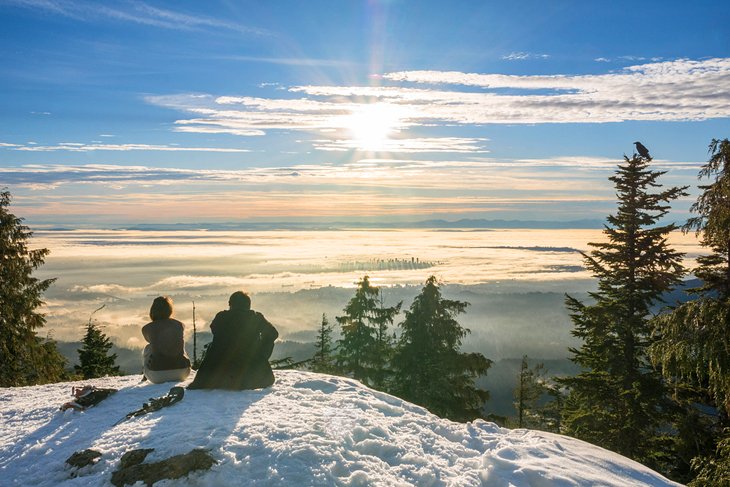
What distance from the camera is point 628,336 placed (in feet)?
62.5

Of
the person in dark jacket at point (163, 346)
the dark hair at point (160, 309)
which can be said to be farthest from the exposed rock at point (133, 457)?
the dark hair at point (160, 309)

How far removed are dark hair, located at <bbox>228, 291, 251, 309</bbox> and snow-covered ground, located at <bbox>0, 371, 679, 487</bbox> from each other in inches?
74.3

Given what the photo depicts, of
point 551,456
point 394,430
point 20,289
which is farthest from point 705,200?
point 20,289

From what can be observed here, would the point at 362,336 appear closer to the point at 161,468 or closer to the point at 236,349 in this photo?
the point at 236,349

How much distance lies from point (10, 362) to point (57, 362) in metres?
4.02

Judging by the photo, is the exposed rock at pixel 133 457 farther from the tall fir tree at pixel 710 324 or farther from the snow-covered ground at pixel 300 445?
the tall fir tree at pixel 710 324

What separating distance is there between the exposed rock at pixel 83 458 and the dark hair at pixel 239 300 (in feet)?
13.5

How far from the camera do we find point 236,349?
34.8 ft

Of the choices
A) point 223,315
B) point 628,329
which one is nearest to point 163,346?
point 223,315

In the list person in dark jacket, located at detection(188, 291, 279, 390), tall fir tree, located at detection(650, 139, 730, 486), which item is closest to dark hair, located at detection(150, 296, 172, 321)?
person in dark jacket, located at detection(188, 291, 279, 390)

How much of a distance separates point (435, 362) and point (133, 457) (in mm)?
21148

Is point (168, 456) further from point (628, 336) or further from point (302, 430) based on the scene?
point (628, 336)

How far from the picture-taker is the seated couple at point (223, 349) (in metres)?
10.5

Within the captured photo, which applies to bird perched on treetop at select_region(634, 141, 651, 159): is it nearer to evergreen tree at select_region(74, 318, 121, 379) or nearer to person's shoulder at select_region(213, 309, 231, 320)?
person's shoulder at select_region(213, 309, 231, 320)
